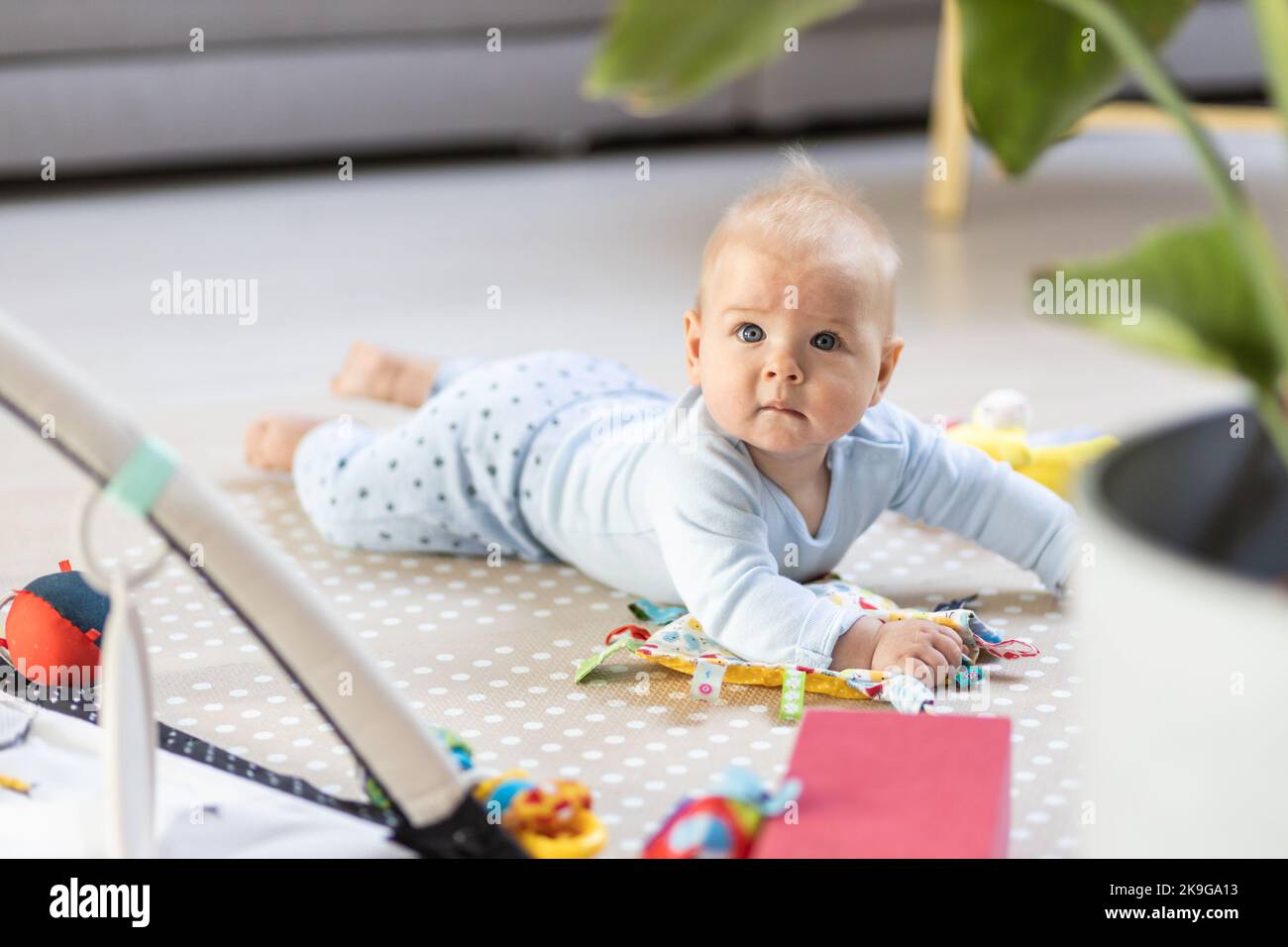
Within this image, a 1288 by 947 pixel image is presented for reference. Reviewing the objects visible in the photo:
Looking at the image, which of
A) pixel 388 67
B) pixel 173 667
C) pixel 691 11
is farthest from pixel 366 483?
pixel 388 67

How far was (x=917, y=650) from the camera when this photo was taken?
1.06 m

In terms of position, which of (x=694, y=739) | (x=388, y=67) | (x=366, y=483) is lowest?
(x=694, y=739)

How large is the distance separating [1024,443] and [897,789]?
2.05 feet

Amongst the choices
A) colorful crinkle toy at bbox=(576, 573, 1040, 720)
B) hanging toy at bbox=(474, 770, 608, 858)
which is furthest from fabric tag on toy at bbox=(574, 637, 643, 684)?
hanging toy at bbox=(474, 770, 608, 858)

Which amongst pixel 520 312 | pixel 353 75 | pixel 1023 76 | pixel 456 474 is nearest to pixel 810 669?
pixel 456 474

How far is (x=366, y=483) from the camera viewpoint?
136cm

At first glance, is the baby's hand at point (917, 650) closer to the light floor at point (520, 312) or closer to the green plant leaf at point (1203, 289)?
the light floor at point (520, 312)

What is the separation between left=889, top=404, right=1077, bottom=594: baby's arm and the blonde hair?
0.15 m

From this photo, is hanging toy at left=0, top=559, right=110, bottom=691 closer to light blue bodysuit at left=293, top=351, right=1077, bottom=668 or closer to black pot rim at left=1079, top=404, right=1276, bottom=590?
light blue bodysuit at left=293, top=351, right=1077, bottom=668

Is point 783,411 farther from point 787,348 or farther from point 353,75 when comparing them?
point 353,75

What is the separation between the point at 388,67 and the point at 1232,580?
2.39 m

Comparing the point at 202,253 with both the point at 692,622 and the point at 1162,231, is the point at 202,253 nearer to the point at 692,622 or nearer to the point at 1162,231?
the point at 692,622

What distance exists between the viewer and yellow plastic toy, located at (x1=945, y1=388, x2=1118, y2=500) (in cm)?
135
